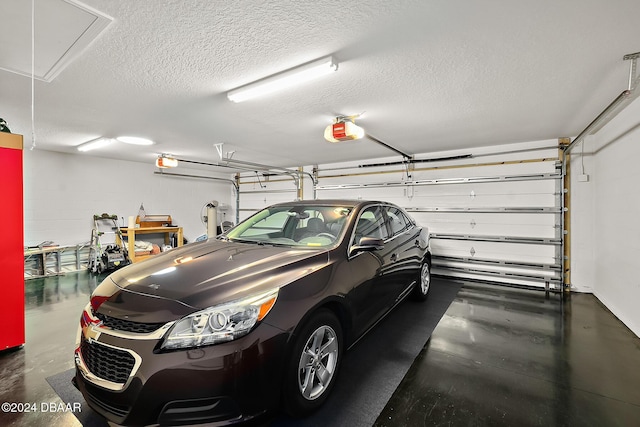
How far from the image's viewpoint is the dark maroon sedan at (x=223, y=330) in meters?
1.28

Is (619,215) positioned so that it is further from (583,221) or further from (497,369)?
(497,369)

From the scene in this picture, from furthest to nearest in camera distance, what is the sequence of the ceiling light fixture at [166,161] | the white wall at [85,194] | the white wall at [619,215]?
1. the ceiling light fixture at [166,161]
2. the white wall at [85,194]
3. the white wall at [619,215]

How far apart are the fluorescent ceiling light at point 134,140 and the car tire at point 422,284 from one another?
201 inches

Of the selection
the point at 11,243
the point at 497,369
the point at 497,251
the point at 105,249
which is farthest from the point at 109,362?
the point at 105,249

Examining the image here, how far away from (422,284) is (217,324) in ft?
10.5

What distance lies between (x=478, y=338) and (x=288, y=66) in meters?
3.26

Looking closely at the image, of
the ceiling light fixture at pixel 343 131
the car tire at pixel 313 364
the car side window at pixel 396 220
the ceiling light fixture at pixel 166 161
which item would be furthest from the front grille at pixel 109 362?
the ceiling light fixture at pixel 166 161

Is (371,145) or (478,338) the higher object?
(371,145)

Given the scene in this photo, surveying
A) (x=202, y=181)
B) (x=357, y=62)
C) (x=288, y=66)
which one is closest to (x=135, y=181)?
(x=202, y=181)

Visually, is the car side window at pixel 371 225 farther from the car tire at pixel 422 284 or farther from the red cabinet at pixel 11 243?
the red cabinet at pixel 11 243

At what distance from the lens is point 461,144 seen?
510 cm

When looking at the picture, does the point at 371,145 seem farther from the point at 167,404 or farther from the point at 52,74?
the point at 167,404

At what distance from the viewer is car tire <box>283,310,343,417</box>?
5.08 ft

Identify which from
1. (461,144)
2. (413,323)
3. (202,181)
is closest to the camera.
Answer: (413,323)
